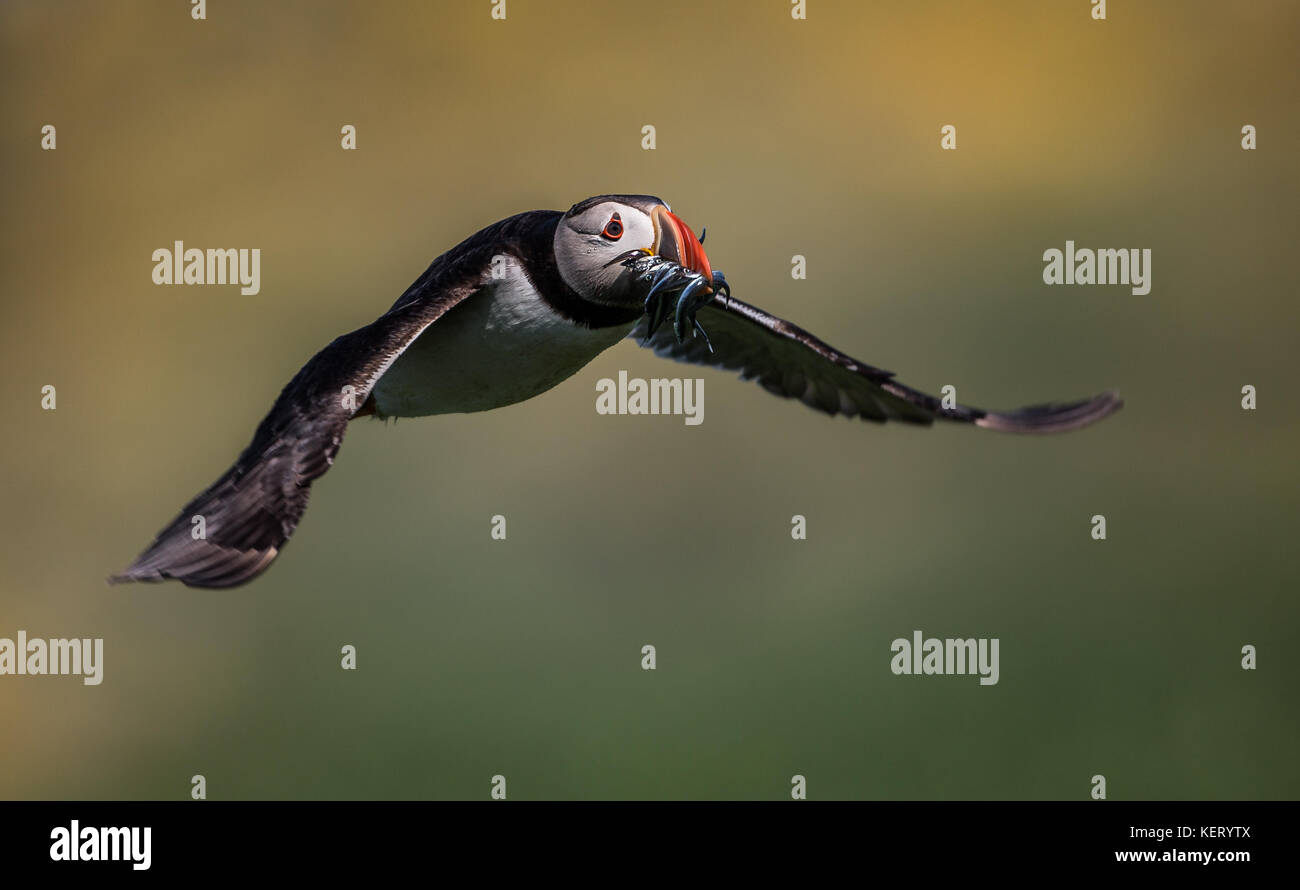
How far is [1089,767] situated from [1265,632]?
5.95 m

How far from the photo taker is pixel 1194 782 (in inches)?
1063

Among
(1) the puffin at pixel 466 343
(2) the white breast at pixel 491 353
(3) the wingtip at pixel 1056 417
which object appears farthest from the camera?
(3) the wingtip at pixel 1056 417

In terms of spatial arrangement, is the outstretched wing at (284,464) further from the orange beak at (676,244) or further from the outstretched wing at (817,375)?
the outstretched wing at (817,375)

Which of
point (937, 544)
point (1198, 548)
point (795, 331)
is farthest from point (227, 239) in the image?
point (795, 331)

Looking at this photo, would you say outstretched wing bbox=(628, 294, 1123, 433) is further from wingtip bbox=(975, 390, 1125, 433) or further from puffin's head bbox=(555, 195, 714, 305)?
puffin's head bbox=(555, 195, 714, 305)

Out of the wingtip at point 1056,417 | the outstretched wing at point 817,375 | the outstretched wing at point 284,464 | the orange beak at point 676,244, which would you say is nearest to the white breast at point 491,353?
the outstretched wing at point 284,464

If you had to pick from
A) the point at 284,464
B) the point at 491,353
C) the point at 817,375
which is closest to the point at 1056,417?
the point at 817,375

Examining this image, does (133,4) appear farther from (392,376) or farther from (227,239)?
(392,376)

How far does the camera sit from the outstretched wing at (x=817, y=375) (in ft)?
34.7

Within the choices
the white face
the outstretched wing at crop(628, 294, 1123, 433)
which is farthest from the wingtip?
the white face

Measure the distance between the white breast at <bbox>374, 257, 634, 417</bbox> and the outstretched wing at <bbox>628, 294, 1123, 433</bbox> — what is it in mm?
1544

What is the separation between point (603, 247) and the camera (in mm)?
8438

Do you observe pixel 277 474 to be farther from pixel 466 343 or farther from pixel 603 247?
pixel 603 247

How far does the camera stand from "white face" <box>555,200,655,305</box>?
27.5 ft
